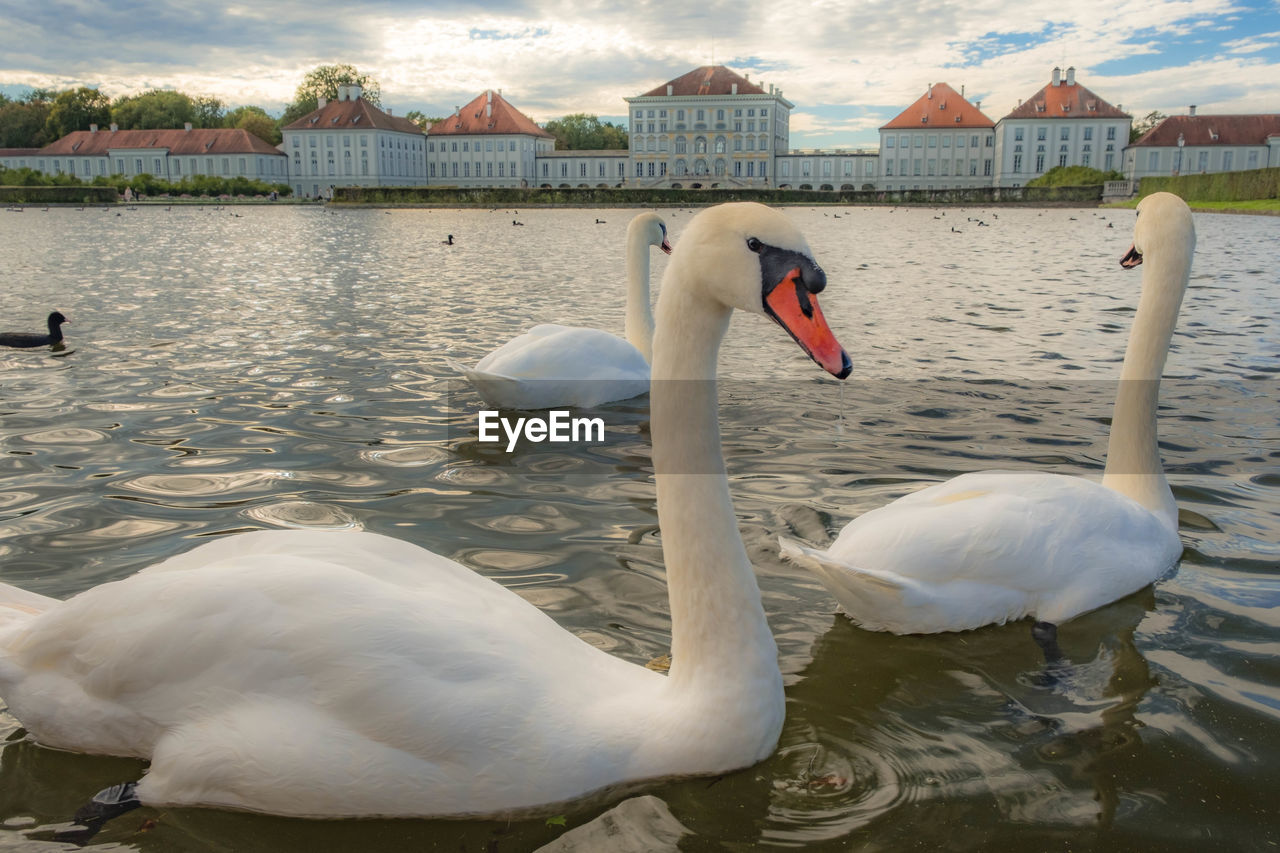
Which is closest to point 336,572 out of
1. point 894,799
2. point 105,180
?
point 894,799

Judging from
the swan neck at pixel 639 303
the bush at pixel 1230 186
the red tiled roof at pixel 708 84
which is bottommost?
the swan neck at pixel 639 303

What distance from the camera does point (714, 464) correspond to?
245 cm

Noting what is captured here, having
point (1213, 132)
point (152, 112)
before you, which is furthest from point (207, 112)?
point (1213, 132)

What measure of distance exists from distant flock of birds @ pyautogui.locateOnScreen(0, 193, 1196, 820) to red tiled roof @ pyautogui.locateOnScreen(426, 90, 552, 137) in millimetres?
122017

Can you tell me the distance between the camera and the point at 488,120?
120438mm

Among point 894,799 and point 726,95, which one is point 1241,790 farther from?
point 726,95

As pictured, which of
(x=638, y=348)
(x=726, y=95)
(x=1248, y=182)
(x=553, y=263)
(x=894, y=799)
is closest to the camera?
(x=894, y=799)

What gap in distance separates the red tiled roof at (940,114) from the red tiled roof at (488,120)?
43219mm

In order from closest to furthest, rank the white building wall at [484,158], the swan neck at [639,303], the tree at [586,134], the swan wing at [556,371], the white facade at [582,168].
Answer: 1. the swan wing at [556,371]
2. the swan neck at [639,303]
3. the white building wall at [484,158]
4. the white facade at [582,168]
5. the tree at [586,134]

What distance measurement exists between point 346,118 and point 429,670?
122 metres

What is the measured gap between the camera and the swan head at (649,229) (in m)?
7.89

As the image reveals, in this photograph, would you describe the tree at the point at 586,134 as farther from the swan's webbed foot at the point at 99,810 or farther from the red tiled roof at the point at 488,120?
the swan's webbed foot at the point at 99,810

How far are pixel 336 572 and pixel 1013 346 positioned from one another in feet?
29.3

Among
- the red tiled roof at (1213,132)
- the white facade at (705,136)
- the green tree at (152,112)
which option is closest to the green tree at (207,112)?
the green tree at (152,112)
